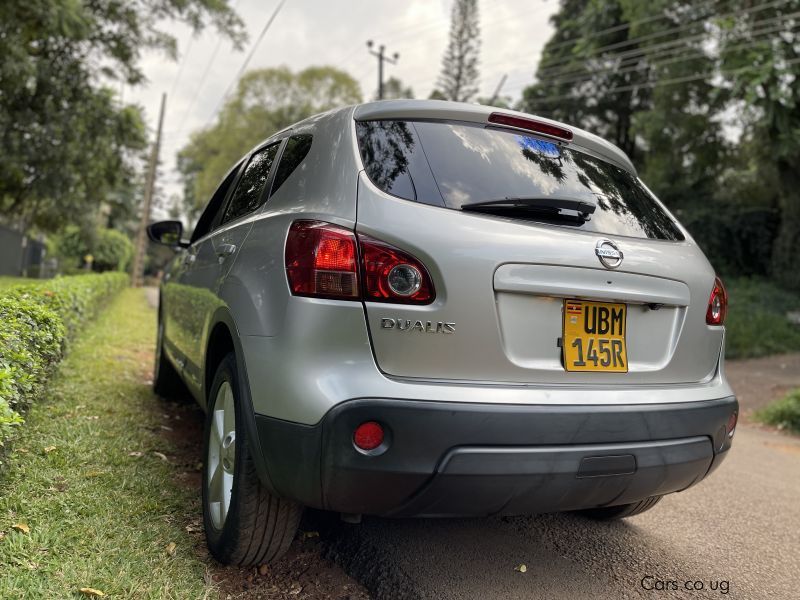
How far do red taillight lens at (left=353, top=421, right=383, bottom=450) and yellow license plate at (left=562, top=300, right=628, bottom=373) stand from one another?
67 cm

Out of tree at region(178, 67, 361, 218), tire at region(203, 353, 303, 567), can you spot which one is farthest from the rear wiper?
tree at region(178, 67, 361, 218)

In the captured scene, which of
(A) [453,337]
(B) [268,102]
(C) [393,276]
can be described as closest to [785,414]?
(A) [453,337]

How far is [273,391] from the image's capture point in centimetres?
204

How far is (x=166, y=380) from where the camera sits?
5.00 meters

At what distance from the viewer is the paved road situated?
2.49m

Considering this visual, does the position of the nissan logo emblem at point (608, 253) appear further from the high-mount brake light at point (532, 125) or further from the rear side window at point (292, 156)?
the rear side window at point (292, 156)

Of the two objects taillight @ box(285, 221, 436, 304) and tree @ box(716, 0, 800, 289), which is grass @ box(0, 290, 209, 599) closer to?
taillight @ box(285, 221, 436, 304)

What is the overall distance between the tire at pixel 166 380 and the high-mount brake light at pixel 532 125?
131 inches

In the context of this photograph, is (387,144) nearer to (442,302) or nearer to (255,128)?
(442,302)

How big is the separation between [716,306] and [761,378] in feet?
34.0

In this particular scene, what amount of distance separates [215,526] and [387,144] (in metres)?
1.58

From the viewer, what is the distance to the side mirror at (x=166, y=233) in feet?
15.0

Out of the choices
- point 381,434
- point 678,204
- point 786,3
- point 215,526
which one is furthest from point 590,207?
point 678,204

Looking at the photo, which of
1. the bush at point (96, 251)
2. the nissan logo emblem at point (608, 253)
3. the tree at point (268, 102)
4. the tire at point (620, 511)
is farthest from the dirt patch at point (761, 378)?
the tree at point (268, 102)
